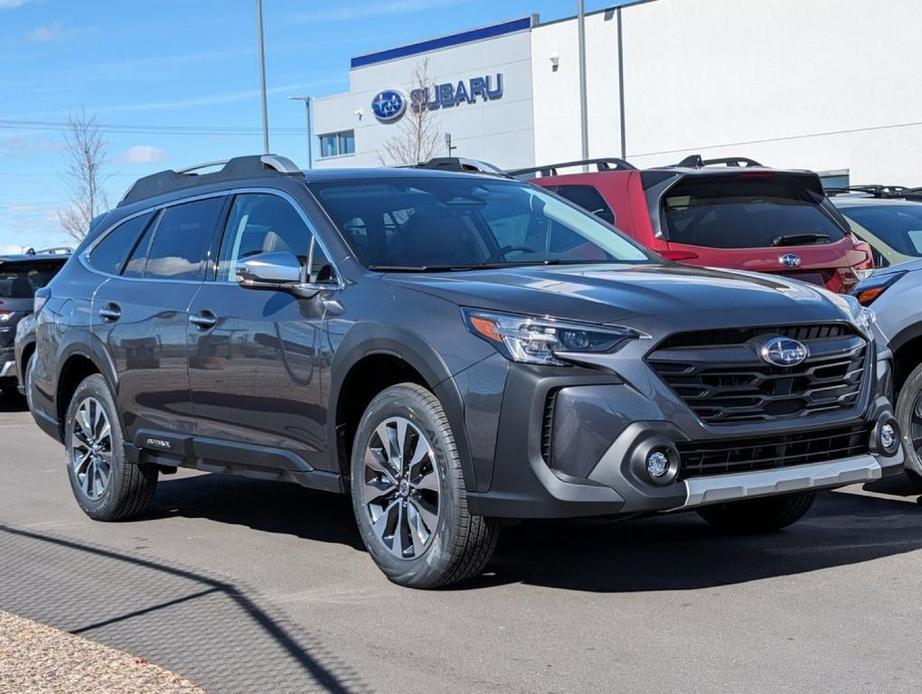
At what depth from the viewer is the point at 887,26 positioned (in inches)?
1275

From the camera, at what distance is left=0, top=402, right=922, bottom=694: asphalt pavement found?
4660 mm

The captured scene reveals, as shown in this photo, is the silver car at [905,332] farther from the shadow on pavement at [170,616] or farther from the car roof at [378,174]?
the shadow on pavement at [170,616]

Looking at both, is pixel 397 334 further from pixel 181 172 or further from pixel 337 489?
pixel 181 172

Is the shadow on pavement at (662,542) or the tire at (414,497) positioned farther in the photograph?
the shadow on pavement at (662,542)

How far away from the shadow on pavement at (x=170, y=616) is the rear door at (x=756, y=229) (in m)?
4.14

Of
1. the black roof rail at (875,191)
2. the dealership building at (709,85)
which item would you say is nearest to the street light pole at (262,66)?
the dealership building at (709,85)

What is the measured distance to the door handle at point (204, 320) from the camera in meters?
6.82

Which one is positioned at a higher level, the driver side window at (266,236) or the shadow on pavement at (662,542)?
the driver side window at (266,236)

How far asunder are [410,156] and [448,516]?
44.7 meters

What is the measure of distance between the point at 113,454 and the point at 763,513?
3554 millimetres

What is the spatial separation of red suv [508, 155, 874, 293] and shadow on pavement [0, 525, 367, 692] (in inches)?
161

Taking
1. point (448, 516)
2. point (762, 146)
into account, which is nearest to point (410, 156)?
point (762, 146)

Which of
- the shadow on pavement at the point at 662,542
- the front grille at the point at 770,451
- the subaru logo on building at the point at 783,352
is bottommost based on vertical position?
the shadow on pavement at the point at 662,542

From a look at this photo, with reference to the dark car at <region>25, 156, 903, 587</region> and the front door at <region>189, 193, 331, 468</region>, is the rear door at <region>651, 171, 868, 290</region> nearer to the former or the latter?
the dark car at <region>25, 156, 903, 587</region>
